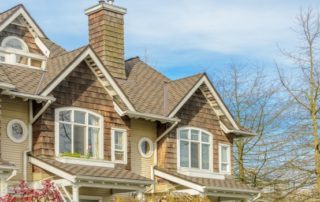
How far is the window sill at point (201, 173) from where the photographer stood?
2727 cm

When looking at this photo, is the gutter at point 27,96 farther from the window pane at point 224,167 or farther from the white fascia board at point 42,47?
the window pane at point 224,167

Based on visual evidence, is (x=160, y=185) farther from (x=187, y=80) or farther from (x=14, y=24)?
(x=14, y=24)

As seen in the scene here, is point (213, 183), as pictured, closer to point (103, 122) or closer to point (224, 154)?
point (224, 154)

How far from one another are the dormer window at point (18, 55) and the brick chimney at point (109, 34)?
10.4 ft

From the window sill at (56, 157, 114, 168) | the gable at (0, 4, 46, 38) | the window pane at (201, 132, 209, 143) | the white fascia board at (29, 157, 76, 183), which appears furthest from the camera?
the window pane at (201, 132, 209, 143)

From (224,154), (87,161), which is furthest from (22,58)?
(224,154)

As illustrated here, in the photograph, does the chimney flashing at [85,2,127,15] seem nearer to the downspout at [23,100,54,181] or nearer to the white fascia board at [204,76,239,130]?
the white fascia board at [204,76,239,130]

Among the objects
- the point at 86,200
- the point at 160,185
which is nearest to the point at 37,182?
the point at 86,200

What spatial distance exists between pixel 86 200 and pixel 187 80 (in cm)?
697

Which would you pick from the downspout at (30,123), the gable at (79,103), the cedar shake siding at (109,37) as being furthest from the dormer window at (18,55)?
the cedar shake siding at (109,37)

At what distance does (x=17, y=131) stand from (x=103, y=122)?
3377 millimetres

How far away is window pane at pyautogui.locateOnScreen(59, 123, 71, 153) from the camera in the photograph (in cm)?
2416

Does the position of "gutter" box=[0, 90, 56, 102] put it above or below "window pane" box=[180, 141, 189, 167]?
above

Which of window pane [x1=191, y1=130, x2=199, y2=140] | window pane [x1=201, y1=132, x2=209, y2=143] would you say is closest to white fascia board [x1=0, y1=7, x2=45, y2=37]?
window pane [x1=191, y1=130, x2=199, y2=140]
